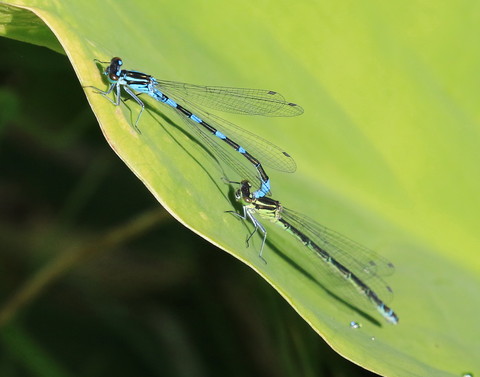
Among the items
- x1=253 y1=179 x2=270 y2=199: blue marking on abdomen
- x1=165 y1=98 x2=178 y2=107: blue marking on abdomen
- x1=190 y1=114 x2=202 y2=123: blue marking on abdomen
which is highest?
x1=190 y1=114 x2=202 y2=123: blue marking on abdomen

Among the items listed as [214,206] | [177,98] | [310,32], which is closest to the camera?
[214,206]

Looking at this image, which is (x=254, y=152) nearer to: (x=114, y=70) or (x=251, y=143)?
(x=251, y=143)

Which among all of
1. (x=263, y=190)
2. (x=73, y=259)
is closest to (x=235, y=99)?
(x=263, y=190)

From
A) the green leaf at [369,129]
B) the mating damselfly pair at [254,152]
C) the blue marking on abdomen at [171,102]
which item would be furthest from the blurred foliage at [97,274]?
the blue marking on abdomen at [171,102]

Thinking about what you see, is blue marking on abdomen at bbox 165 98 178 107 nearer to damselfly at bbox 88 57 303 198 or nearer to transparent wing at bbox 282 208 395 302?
damselfly at bbox 88 57 303 198

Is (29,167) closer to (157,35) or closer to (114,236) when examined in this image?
(114,236)

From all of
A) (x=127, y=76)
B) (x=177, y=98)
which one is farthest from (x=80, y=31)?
(x=177, y=98)

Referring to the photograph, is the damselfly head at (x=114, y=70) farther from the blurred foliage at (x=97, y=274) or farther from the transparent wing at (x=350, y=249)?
the blurred foliage at (x=97, y=274)

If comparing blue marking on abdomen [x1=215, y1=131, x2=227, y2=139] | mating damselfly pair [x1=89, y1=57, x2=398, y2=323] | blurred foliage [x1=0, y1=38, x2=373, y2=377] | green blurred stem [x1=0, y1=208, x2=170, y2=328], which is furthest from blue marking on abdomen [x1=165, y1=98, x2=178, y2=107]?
blurred foliage [x1=0, y1=38, x2=373, y2=377]
